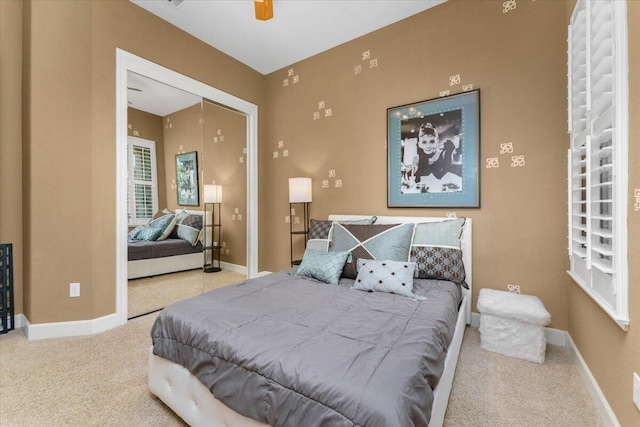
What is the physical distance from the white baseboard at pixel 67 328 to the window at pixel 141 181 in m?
0.91

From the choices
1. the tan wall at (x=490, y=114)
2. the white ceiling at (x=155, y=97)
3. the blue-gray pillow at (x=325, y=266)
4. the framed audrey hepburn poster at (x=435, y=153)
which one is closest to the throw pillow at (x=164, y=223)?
the white ceiling at (x=155, y=97)

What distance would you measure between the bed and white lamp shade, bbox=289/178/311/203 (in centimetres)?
120

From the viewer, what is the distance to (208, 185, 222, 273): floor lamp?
3633mm

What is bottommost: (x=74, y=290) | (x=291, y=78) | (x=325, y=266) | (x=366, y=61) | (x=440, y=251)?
(x=74, y=290)

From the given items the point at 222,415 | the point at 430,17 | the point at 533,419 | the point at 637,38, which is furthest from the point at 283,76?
the point at 533,419

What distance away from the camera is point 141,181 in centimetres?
294

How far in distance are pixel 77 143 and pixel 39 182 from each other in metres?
0.42

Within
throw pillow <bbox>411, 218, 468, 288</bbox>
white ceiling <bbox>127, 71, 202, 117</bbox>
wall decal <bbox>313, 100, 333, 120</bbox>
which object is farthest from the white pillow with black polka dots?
white ceiling <bbox>127, 71, 202, 117</bbox>

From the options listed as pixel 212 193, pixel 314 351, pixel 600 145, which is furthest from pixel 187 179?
pixel 600 145

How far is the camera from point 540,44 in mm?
2281

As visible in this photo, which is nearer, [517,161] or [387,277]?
[387,277]

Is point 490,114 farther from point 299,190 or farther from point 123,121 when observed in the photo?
point 123,121

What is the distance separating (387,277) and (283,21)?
2758mm

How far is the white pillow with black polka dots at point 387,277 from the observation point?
6.45ft
